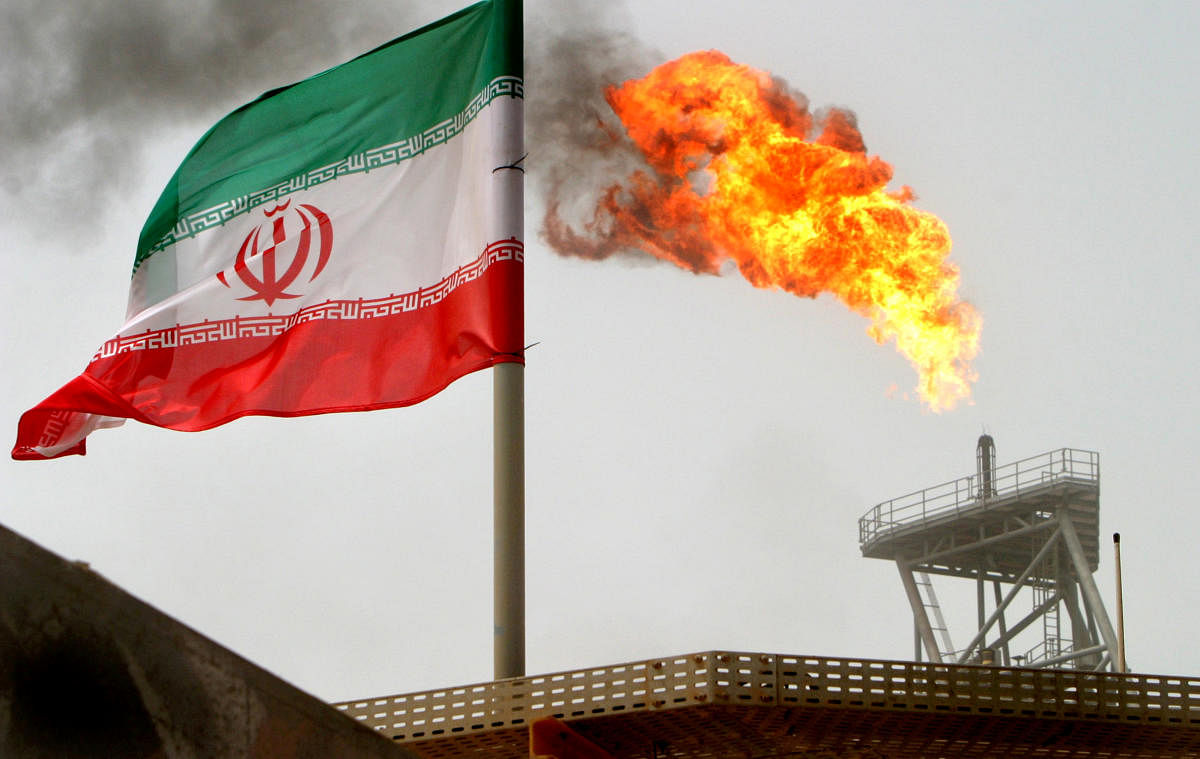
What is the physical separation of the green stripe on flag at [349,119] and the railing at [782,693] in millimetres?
7406

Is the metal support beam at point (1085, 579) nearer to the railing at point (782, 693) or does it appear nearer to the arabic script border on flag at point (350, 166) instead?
the arabic script border on flag at point (350, 166)

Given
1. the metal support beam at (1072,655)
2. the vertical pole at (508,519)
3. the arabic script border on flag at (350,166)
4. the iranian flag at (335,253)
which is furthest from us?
the metal support beam at (1072,655)

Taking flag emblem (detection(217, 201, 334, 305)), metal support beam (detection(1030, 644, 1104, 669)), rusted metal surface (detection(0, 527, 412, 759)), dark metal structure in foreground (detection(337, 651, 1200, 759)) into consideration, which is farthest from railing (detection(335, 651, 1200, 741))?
metal support beam (detection(1030, 644, 1104, 669))

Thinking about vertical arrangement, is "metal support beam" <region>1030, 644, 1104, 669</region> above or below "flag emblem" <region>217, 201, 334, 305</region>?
above

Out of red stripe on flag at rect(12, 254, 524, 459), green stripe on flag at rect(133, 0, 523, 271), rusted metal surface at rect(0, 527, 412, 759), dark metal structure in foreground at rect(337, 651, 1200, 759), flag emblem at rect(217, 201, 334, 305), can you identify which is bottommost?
rusted metal surface at rect(0, 527, 412, 759)

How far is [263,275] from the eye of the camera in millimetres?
20969

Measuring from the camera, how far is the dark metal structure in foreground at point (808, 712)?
46.3ft

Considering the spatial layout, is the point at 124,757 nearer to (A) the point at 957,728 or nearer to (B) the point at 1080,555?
(A) the point at 957,728

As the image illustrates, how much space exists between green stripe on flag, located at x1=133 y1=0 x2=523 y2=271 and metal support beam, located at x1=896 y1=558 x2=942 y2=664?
157ft

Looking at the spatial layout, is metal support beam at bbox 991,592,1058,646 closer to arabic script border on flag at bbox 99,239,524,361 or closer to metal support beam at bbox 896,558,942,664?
metal support beam at bbox 896,558,942,664

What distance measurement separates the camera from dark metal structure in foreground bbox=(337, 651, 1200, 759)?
14.1 meters

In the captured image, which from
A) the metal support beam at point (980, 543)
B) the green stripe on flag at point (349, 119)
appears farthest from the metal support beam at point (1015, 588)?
the green stripe on flag at point (349, 119)

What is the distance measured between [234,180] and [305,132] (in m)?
1.08

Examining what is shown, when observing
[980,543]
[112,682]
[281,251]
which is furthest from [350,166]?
[980,543]
